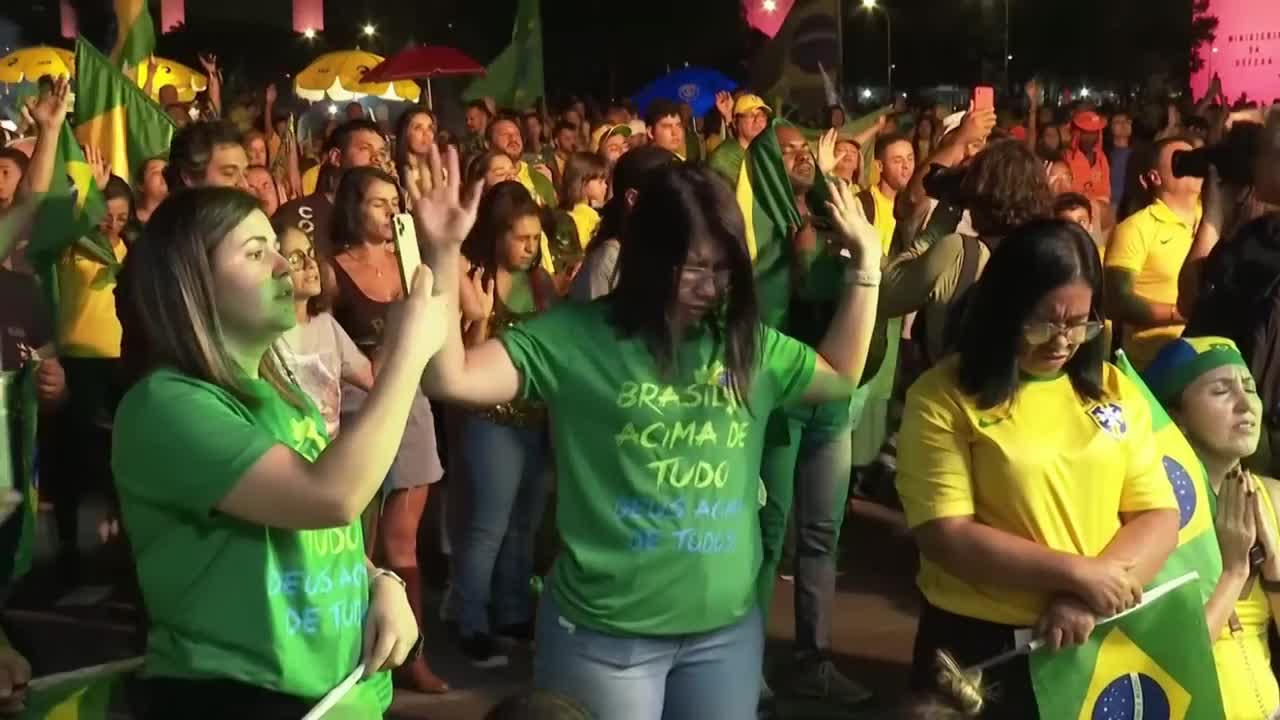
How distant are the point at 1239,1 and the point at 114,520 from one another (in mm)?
13826

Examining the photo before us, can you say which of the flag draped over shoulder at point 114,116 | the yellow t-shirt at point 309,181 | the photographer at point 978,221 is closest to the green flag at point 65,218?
the flag draped over shoulder at point 114,116

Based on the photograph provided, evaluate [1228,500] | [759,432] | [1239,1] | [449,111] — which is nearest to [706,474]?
[759,432]

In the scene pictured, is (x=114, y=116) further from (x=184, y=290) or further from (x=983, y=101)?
(x=184, y=290)

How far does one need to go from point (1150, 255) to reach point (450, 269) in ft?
14.6

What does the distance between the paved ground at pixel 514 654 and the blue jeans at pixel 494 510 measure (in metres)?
0.26

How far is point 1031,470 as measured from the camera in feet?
9.71

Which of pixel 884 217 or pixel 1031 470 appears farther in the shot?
pixel 884 217

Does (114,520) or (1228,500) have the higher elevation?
(1228,500)

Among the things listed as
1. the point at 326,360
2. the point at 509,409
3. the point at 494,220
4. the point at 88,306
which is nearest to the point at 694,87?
the point at 88,306

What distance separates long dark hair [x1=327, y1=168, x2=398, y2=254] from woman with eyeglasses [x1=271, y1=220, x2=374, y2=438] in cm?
34

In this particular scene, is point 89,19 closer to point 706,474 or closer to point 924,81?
point 924,81

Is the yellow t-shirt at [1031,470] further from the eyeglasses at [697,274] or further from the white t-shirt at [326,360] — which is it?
the white t-shirt at [326,360]

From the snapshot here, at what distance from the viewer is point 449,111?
1909 cm

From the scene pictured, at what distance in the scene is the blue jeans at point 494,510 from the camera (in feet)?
17.9
